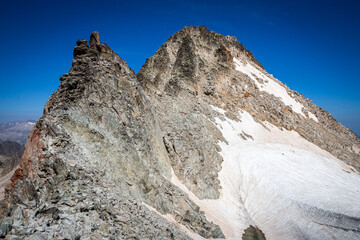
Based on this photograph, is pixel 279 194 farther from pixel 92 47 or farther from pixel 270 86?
pixel 270 86

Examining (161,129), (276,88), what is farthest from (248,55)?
(161,129)

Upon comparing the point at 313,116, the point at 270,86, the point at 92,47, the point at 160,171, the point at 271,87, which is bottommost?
the point at 160,171

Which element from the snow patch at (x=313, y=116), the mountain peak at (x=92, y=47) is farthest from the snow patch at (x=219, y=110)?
the snow patch at (x=313, y=116)

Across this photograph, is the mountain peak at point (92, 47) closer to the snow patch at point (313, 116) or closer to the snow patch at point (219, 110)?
the snow patch at point (219, 110)

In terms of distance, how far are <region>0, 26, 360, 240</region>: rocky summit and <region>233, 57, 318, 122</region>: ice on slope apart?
17948 mm

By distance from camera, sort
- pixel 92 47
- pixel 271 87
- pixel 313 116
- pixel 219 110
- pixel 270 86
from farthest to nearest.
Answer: pixel 270 86, pixel 271 87, pixel 313 116, pixel 219 110, pixel 92 47

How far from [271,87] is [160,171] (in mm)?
54824

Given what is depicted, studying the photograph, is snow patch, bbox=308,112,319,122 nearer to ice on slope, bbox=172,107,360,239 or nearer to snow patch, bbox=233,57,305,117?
snow patch, bbox=233,57,305,117

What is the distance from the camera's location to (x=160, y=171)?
1962 cm

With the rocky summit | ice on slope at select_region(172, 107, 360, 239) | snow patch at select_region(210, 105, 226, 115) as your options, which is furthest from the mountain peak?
snow patch at select_region(210, 105, 226, 115)

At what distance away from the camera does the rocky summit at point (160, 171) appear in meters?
9.44

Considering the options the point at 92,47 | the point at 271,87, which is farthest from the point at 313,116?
the point at 92,47

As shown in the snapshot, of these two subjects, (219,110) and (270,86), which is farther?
(270,86)

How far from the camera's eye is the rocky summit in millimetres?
9438
